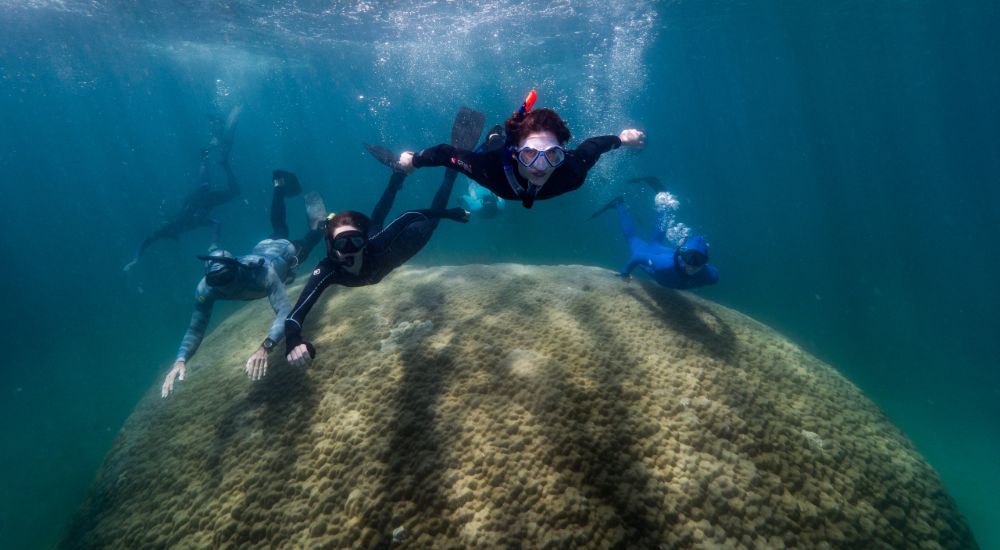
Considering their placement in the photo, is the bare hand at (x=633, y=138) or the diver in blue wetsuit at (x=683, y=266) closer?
the bare hand at (x=633, y=138)

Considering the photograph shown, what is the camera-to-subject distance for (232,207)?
5312 cm

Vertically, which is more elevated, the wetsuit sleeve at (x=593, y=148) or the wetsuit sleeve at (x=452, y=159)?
the wetsuit sleeve at (x=593, y=148)

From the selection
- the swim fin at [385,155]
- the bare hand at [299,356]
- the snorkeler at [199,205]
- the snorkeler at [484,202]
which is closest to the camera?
the bare hand at [299,356]

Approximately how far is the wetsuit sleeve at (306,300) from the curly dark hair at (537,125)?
8.36 feet

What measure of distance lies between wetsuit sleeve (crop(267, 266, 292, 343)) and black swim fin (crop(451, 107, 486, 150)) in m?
4.24

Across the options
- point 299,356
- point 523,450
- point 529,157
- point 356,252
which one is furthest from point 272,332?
point 529,157

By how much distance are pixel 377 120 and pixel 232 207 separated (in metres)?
51.6

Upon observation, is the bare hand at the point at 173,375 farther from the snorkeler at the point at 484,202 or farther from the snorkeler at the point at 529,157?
the snorkeler at the point at 484,202

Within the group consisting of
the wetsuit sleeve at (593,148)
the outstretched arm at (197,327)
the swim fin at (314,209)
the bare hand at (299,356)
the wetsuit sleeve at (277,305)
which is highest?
the wetsuit sleeve at (593,148)

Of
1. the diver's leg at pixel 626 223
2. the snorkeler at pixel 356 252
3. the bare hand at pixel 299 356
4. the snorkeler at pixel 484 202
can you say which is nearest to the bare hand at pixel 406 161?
the snorkeler at pixel 356 252

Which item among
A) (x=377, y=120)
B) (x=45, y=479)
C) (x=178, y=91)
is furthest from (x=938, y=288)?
(x=377, y=120)

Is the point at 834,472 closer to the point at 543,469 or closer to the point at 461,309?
the point at 543,469

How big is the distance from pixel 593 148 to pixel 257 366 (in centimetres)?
435

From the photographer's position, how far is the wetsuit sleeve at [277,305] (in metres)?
4.57
